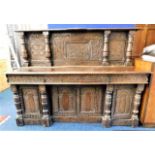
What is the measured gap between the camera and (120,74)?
1579 millimetres

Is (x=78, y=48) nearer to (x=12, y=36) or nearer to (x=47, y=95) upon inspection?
(x=47, y=95)

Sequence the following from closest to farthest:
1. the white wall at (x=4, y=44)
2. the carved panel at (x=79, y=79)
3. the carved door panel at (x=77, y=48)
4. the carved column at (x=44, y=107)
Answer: the carved panel at (x=79, y=79), the carved column at (x=44, y=107), the carved door panel at (x=77, y=48), the white wall at (x=4, y=44)

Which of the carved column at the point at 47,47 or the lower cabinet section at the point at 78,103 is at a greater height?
the carved column at the point at 47,47

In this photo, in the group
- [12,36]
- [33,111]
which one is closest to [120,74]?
[33,111]

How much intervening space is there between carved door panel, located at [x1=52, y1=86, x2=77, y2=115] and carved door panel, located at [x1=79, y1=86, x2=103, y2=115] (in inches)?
4.0

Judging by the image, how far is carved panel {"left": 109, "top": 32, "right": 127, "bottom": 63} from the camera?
1799 mm

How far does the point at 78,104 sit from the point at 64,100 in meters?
0.19

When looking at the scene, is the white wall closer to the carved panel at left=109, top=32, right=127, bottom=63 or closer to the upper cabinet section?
the upper cabinet section

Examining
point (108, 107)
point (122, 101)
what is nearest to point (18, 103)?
point (108, 107)

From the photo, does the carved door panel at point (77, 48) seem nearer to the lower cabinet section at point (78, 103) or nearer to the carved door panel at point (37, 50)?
the carved door panel at point (37, 50)

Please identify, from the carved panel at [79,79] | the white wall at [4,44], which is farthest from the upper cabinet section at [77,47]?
the white wall at [4,44]

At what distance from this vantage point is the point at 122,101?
5.83 feet

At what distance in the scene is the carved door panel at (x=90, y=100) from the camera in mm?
1792

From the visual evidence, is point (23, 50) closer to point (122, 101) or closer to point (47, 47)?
point (47, 47)
